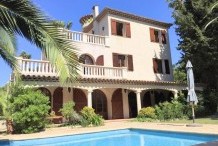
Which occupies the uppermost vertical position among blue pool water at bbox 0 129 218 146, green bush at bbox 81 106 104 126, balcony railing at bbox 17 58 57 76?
balcony railing at bbox 17 58 57 76

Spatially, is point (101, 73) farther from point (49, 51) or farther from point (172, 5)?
point (49, 51)

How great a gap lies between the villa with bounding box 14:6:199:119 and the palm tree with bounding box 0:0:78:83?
36.4ft

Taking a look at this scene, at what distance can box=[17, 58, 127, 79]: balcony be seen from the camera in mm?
16672

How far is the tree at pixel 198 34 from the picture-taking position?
891 inches

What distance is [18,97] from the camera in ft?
50.6

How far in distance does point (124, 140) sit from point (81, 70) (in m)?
4.15

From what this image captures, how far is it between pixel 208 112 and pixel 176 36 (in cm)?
768

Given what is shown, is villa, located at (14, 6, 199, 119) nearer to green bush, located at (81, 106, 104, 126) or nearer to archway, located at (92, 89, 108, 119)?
archway, located at (92, 89, 108, 119)

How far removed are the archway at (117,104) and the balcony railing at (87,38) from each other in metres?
4.51

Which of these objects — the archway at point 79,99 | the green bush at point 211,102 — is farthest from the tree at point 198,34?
the archway at point 79,99

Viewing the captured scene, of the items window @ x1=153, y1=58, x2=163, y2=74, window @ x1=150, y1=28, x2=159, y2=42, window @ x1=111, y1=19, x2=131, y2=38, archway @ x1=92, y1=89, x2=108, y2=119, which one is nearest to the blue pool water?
archway @ x1=92, y1=89, x2=108, y2=119

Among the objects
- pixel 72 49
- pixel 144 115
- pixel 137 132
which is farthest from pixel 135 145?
pixel 144 115

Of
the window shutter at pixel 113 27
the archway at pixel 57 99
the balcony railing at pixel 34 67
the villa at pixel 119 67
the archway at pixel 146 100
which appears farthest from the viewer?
the archway at pixel 146 100

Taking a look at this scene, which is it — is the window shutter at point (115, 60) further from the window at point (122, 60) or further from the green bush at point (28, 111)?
the green bush at point (28, 111)
